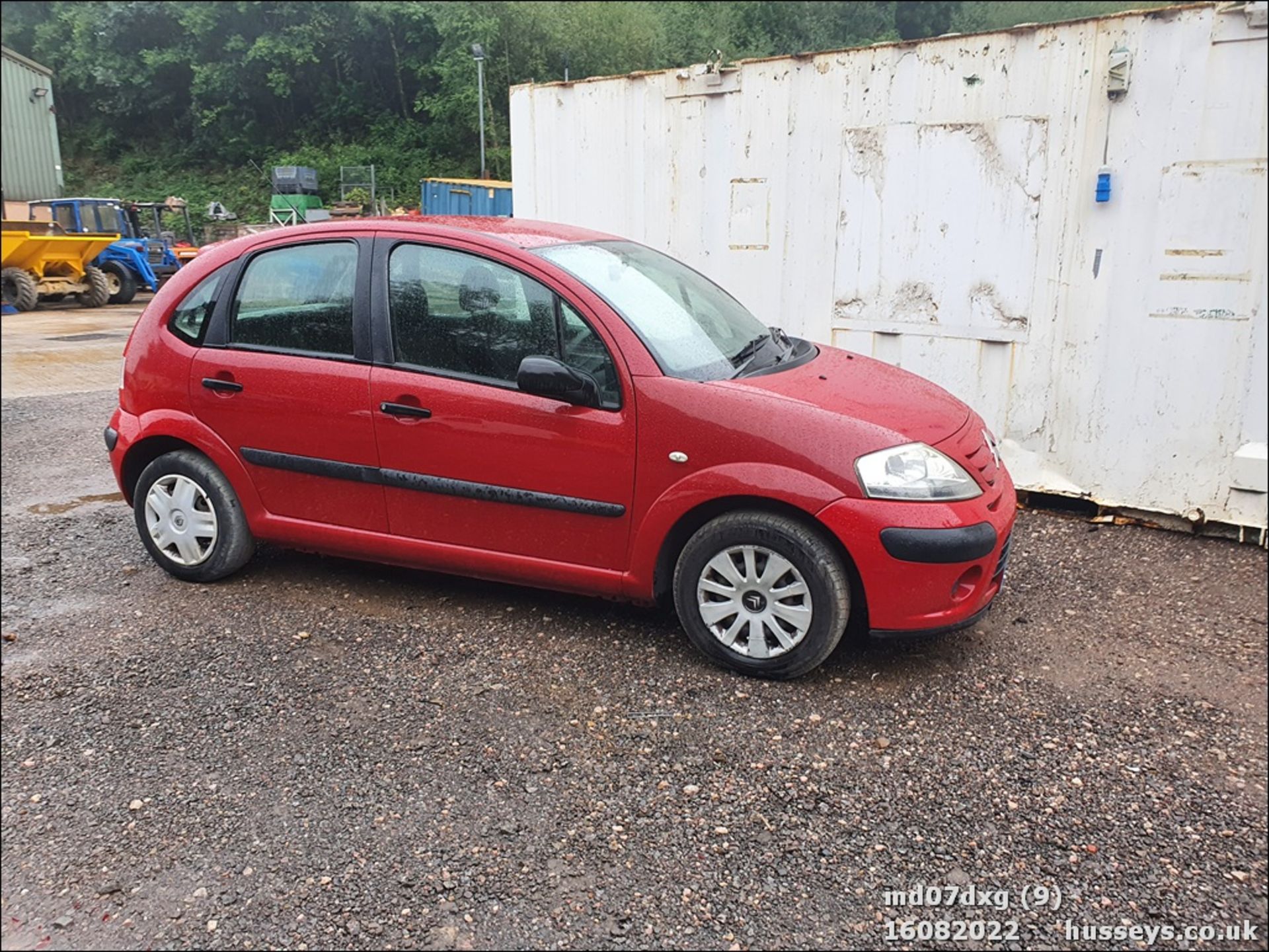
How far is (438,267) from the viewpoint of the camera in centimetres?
376

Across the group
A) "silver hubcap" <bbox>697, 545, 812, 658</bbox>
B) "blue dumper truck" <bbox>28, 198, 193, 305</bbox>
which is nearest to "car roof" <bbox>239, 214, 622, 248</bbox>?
"silver hubcap" <bbox>697, 545, 812, 658</bbox>

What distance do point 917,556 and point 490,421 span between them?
1.63 m

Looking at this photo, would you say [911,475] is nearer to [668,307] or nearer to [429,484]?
[668,307]

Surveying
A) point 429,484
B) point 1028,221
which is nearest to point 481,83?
point 1028,221

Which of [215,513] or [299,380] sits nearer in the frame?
[299,380]

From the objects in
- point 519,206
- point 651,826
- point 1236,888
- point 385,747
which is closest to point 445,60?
point 519,206

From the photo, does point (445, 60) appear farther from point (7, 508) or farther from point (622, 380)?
point (622, 380)

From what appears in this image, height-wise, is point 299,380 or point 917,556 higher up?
point 299,380

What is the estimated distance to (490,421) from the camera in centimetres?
356

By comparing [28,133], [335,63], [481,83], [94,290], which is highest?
[481,83]

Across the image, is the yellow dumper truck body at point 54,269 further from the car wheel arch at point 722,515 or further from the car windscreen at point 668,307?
the car wheel arch at point 722,515

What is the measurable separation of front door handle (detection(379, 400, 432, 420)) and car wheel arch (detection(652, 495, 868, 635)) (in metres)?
1.07

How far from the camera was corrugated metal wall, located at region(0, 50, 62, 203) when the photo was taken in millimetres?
3025

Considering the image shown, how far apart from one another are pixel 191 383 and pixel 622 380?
197cm
